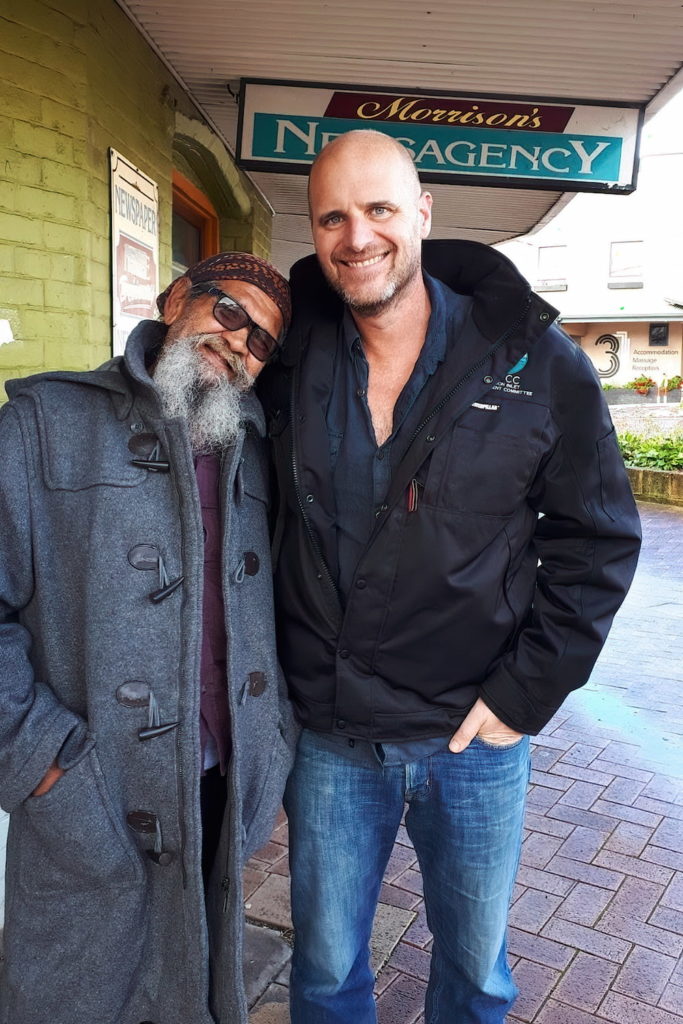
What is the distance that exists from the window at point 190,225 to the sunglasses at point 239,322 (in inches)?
133

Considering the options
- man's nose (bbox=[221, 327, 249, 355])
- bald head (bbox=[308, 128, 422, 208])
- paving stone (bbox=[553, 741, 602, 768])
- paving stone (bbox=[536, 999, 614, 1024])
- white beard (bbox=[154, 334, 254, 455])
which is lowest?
paving stone (bbox=[536, 999, 614, 1024])

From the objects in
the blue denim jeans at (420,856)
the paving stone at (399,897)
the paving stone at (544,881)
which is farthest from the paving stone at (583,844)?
the blue denim jeans at (420,856)

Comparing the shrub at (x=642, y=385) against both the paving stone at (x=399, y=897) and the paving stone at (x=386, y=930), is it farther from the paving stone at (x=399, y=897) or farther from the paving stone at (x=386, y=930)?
the paving stone at (x=386, y=930)

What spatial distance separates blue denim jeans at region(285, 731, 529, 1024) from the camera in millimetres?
2080

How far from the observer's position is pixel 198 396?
198 centimetres

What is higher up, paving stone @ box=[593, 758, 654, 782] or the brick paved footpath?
paving stone @ box=[593, 758, 654, 782]

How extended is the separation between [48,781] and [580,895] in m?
2.37

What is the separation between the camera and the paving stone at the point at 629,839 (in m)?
3.62

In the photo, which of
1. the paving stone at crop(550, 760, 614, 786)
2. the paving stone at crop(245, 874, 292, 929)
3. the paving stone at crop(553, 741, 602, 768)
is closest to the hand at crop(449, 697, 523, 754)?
the paving stone at crop(245, 874, 292, 929)

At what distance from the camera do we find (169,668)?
1786 mm

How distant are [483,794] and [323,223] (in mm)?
1443

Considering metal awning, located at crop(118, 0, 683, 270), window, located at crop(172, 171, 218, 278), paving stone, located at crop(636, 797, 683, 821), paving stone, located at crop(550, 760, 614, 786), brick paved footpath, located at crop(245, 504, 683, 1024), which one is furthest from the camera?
window, located at crop(172, 171, 218, 278)

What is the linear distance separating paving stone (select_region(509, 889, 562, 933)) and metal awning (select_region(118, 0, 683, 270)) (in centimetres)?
352

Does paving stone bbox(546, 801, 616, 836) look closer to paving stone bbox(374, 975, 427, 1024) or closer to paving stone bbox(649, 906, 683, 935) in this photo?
paving stone bbox(649, 906, 683, 935)
